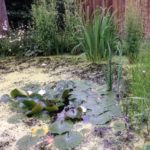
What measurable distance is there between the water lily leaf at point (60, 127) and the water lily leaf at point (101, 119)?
7.2 inches

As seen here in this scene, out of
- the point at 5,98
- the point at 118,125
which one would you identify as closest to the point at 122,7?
the point at 5,98

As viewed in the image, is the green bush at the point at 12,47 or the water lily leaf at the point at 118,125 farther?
the green bush at the point at 12,47

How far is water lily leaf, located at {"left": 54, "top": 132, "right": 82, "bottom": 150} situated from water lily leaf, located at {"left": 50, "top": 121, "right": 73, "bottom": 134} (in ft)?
0.22

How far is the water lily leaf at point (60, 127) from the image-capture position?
2507 mm

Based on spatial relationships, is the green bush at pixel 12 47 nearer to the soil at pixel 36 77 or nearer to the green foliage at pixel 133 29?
the soil at pixel 36 77

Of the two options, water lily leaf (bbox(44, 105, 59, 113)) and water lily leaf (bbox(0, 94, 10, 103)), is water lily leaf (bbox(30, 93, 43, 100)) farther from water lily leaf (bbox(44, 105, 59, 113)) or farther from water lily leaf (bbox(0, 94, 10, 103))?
water lily leaf (bbox(0, 94, 10, 103))

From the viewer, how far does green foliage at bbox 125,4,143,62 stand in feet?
13.4

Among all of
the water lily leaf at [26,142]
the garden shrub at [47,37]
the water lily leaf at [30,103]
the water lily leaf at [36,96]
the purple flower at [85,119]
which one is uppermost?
the garden shrub at [47,37]

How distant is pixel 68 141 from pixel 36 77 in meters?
1.64

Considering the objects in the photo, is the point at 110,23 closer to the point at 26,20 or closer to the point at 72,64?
the point at 72,64

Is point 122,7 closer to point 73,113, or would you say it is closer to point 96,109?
point 96,109

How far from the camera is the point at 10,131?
266cm

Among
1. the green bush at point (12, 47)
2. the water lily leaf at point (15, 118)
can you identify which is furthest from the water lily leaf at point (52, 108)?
the green bush at point (12, 47)

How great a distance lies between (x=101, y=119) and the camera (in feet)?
8.70
